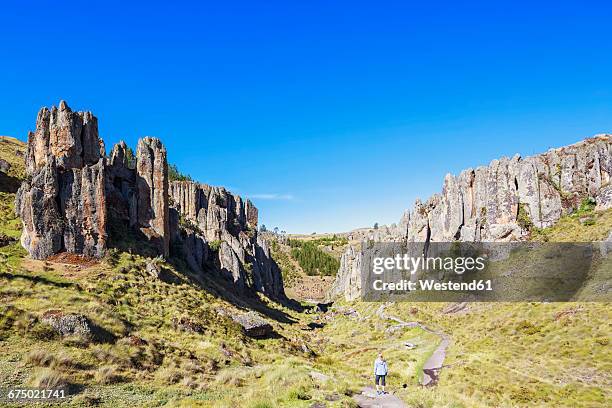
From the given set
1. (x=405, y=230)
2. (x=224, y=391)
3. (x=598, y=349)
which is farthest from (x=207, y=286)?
(x=405, y=230)

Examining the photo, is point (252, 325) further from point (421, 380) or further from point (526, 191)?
point (526, 191)

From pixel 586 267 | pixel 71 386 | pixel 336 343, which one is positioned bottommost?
pixel 336 343

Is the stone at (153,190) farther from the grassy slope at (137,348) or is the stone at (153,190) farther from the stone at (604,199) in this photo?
the stone at (604,199)

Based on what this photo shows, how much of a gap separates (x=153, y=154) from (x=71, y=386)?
140 feet

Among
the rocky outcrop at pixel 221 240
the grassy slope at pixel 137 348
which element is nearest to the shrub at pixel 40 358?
the grassy slope at pixel 137 348

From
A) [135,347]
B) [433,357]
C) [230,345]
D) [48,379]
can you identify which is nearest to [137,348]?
[135,347]

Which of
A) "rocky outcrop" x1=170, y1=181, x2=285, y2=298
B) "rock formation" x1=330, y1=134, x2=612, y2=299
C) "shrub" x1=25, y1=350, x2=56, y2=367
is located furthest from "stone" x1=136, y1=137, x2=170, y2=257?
"rock formation" x1=330, y1=134, x2=612, y2=299

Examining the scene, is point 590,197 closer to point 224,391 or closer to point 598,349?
point 598,349

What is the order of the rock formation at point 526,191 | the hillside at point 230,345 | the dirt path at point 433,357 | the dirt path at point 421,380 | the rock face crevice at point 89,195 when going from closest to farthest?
the dirt path at point 421,380
the hillside at point 230,345
the dirt path at point 433,357
the rock face crevice at point 89,195
the rock formation at point 526,191

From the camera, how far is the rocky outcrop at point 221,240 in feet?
243

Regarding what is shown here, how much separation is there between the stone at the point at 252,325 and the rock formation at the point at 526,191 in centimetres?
4691

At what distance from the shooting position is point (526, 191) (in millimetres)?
68312

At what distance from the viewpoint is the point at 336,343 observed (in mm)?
57312

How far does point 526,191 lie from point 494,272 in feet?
57.8
